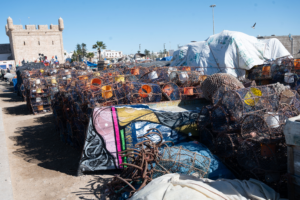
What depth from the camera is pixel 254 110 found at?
396 centimetres

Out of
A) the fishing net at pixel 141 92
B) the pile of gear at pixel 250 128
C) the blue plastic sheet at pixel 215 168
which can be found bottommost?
the blue plastic sheet at pixel 215 168

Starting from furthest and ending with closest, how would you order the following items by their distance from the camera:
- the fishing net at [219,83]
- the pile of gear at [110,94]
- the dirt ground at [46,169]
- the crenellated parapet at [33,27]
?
the crenellated parapet at [33,27]
the pile of gear at [110,94]
the fishing net at [219,83]
the dirt ground at [46,169]

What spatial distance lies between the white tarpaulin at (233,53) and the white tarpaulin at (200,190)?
644 centimetres

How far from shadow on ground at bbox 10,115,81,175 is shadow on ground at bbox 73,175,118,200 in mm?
626

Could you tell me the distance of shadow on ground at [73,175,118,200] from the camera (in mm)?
3605

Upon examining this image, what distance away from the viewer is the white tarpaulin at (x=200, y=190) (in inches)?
101

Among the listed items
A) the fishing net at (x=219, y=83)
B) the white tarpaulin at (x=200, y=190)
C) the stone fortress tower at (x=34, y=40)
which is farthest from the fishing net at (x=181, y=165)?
the stone fortress tower at (x=34, y=40)

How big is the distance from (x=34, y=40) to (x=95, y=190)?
43262 millimetres

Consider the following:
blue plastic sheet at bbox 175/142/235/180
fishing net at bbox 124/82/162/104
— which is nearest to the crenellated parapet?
fishing net at bbox 124/82/162/104

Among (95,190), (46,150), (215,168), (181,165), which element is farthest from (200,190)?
(46,150)

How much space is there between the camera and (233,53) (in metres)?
9.51

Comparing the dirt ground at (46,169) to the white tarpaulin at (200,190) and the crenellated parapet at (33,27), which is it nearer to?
the white tarpaulin at (200,190)

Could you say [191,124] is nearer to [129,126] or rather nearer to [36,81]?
[129,126]

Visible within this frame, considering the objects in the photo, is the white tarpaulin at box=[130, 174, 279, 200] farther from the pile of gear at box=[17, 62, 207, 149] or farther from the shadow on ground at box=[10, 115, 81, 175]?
the pile of gear at box=[17, 62, 207, 149]
